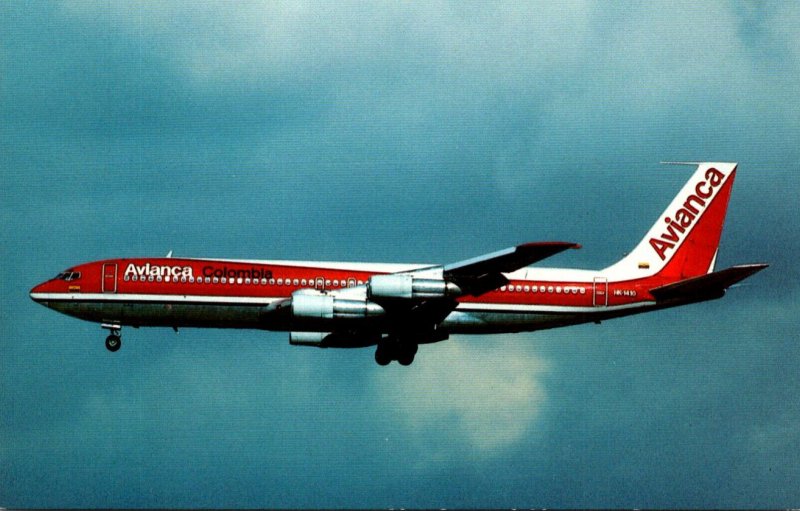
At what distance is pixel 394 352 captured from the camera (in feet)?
173

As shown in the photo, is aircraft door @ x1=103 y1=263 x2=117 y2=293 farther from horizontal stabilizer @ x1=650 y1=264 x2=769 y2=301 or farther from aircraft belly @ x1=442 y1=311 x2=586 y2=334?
horizontal stabilizer @ x1=650 y1=264 x2=769 y2=301

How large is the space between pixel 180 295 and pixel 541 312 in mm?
15863

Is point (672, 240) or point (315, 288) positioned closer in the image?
point (315, 288)

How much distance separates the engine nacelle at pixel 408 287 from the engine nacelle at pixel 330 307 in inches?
28.4

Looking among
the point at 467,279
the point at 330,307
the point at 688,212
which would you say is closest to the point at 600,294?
the point at 688,212

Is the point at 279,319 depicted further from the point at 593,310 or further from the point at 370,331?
the point at 593,310

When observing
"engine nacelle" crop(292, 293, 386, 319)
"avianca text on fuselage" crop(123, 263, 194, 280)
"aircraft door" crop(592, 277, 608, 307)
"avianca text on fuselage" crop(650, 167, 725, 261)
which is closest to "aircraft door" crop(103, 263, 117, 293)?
"avianca text on fuselage" crop(123, 263, 194, 280)

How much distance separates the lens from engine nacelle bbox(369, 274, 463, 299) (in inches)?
1884

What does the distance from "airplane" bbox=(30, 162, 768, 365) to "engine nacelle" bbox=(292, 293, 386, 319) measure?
40 mm

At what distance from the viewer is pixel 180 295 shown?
51.3 metres

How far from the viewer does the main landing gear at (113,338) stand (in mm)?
52031

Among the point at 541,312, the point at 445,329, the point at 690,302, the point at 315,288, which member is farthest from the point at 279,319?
the point at 690,302

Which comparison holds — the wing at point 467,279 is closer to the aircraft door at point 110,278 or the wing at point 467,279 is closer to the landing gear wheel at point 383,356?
the landing gear wheel at point 383,356

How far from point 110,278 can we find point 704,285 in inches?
1017
